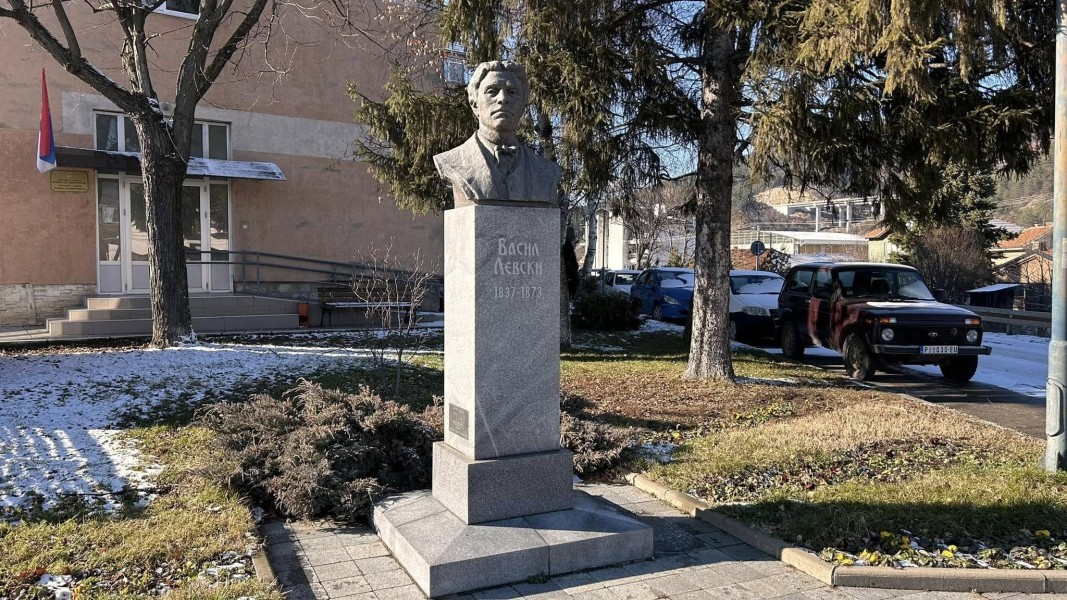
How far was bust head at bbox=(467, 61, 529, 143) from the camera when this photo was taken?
15.8 feet

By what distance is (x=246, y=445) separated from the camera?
5895mm

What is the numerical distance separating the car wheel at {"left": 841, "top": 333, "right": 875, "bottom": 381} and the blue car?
29.2 feet

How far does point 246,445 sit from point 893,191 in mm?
8840

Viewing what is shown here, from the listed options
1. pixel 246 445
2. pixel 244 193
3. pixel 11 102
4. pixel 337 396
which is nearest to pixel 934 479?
pixel 337 396

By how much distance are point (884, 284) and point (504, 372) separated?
30.9ft

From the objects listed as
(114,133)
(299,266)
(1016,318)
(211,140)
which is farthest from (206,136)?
(1016,318)

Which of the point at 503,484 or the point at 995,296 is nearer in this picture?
the point at 503,484

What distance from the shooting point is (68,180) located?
1575 cm

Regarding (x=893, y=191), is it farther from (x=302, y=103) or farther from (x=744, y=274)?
(x=302, y=103)

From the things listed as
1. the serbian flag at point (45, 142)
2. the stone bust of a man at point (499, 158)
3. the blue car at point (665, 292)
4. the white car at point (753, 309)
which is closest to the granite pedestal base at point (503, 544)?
the stone bust of a man at point (499, 158)

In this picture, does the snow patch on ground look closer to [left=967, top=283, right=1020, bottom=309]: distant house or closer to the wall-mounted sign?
the wall-mounted sign

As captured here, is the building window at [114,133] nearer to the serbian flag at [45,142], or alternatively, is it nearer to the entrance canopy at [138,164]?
the entrance canopy at [138,164]

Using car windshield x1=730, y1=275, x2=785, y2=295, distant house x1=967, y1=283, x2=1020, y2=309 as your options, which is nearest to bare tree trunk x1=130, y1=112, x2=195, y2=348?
car windshield x1=730, y1=275, x2=785, y2=295

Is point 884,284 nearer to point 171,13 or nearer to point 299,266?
point 299,266
